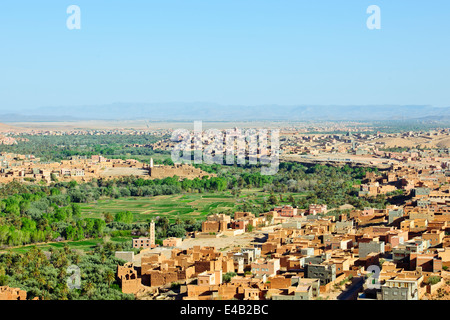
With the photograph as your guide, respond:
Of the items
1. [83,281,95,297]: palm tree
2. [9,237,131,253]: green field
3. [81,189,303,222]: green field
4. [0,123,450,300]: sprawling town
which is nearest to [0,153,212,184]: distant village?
[0,123,450,300]: sprawling town

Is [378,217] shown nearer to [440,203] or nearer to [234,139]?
[440,203]

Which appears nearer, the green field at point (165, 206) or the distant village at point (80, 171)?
the green field at point (165, 206)

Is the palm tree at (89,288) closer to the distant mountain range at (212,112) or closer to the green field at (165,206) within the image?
the green field at (165,206)

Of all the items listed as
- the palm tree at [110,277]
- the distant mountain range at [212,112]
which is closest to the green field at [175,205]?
the palm tree at [110,277]

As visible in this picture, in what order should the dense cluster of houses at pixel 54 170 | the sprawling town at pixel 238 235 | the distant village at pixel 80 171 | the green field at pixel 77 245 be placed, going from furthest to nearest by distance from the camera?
the distant village at pixel 80 171 < the dense cluster of houses at pixel 54 170 < the green field at pixel 77 245 < the sprawling town at pixel 238 235

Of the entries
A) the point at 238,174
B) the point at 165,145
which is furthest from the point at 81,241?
the point at 165,145

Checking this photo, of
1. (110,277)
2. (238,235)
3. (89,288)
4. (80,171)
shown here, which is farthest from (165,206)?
(89,288)
